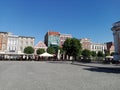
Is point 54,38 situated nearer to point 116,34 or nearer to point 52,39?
point 52,39

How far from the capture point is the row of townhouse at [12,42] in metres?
79.7

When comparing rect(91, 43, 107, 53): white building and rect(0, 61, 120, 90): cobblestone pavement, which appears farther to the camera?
rect(91, 43, 107, 53): white building

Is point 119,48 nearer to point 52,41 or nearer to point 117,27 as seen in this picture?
point 117,27

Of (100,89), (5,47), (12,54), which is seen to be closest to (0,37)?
(5,47)

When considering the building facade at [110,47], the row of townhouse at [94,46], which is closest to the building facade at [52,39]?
the row of townhouse at [94,46]

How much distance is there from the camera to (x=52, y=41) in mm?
94875

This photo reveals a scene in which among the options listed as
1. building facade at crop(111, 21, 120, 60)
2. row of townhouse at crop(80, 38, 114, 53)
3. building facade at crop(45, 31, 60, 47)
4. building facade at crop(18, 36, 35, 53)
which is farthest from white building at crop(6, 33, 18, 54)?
building facade at crop(111, 21, 120, 60)

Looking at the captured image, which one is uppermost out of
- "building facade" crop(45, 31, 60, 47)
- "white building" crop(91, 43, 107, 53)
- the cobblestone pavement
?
"building facade" crop(45, 31, 60, 47)

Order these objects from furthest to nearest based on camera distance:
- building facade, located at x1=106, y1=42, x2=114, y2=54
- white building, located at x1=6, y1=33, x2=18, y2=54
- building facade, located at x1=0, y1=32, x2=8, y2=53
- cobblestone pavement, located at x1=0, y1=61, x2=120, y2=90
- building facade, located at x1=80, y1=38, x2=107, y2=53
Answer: building facade, located at x1=106, y1=42, x2=114, y2=54 < building facade, located at x1=80, y1=38, x2=107, y2=53 < white building, located at x1=6, y1=33, x2=18, y2=54 < building facade, located at x1=0, y1=32, x2=8, y2=53 < cobblestone pavement, located at x1=0, y1=61, x2=120, y2=90

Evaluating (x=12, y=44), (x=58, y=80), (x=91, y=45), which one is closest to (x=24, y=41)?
(x=12, y=44)

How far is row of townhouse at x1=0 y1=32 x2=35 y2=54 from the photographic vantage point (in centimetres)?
7969

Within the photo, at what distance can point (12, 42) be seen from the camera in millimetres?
82500

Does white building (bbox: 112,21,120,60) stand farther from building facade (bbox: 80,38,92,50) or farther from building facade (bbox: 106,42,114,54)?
building facade (bbox: 106,42,114,54)

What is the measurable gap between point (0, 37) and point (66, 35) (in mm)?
37948
